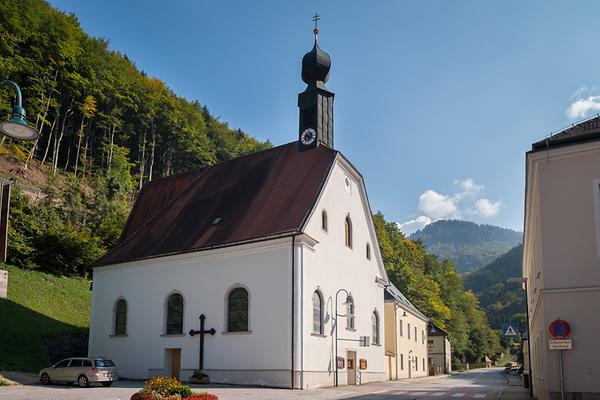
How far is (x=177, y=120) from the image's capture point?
69.4 meters

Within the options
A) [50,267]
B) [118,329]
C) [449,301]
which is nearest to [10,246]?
[50,267]

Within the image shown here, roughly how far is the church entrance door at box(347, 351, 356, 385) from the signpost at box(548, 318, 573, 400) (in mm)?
15575

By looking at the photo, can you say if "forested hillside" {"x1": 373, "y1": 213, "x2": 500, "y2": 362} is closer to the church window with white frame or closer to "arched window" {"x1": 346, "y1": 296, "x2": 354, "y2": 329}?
the church window with white frame

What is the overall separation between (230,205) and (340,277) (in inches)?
254

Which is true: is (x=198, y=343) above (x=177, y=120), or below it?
below

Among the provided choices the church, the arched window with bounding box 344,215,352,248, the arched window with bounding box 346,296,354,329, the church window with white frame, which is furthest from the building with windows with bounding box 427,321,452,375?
the arched window with bounding box 344,215,352,248

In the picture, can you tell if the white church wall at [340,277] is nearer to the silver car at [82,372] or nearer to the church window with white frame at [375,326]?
the church window with white frame at [375,326]

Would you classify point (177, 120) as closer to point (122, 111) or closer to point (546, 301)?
point (122, 111)

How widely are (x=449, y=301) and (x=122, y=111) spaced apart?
58.1 meters

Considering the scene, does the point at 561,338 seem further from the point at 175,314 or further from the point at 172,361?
the point at 172,361

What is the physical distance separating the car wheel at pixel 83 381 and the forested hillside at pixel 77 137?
1596 centimetres

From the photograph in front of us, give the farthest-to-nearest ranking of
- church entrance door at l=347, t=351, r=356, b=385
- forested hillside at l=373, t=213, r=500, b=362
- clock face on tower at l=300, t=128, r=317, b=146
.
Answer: forested hillside at l=373, t=213, r=500, b=362 < clock face on tower at l=300, t=128, r=317, b=146 < church entrance door at l=347, t=351, r=356, b=385

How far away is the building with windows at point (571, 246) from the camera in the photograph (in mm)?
12766

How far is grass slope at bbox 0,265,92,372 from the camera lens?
26922 millimetres
